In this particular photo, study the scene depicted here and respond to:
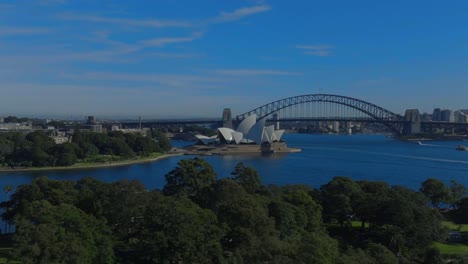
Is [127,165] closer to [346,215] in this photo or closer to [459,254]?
[346,215]

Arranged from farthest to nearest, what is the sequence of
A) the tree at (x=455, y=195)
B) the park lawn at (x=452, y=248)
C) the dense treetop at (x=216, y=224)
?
the tree at (x=455, y=195) → the park lawn at (x=452, y=248) → the dense treetop at (x=216, y=224)

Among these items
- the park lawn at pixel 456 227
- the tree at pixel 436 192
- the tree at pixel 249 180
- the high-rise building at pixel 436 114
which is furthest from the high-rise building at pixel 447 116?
the tree at pixel 249 180

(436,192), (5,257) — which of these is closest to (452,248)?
(436,192)

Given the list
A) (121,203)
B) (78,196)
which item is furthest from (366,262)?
(78,196)

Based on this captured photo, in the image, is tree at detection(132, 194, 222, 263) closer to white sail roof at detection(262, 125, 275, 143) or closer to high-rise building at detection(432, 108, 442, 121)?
white sail roof at detection(262, 125, 275, 143)

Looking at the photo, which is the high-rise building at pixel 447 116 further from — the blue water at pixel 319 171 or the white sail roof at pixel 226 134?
the white sail roof at pixel 226 134

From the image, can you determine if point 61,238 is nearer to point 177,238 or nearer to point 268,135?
point 177,238
